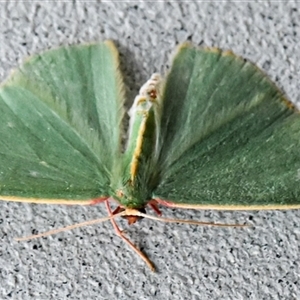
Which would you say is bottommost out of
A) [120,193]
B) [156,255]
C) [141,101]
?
[156,255]

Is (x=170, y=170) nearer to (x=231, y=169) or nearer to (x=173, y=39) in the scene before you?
(x=231, y=169)

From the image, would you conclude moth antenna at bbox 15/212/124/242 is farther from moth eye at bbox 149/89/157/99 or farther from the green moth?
moth eye at bbox 149/89/157/99

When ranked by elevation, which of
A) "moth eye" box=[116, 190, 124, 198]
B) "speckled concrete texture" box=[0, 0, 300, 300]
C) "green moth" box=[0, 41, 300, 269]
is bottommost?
"speckled concrete texture" box=[0, 0, 300, 300]

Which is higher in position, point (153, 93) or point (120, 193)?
point (153, 93)

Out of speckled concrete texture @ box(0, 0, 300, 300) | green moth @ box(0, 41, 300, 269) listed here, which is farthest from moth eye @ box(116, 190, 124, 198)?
speckled concrete texture @ box(0, 0, 300, 300)

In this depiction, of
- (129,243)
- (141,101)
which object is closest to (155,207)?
(129,243)

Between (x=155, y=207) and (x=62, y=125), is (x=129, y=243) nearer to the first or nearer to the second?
(x=155, y=207)

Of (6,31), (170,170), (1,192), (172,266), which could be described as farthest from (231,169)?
(6,31)

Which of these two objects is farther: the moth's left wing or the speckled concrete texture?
the speckled concrete texture
